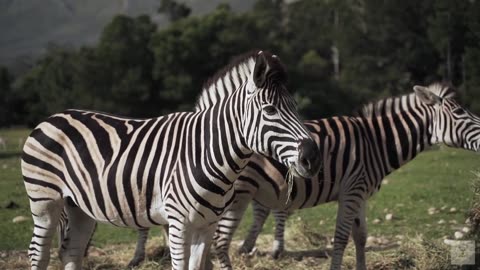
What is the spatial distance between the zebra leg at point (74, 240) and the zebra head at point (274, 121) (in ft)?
7.18

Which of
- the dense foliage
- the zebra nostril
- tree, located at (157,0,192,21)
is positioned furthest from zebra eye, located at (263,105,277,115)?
tree, located at (157,0,192,21)

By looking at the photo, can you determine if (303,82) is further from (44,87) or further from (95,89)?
(44,87)

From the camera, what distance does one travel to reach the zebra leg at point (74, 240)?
5805 millimetres

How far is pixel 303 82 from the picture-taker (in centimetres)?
3606

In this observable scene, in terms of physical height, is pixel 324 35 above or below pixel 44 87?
above

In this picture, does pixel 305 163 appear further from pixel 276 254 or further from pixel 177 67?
pixel 177 67

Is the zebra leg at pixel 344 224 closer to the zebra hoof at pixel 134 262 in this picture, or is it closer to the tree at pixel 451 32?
the zebra hoof at pixel 134 262

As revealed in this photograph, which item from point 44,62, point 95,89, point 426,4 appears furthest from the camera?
point 44,62

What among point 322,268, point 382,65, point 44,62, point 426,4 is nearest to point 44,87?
point 44,62

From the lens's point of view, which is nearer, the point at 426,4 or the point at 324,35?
the point at 426,4

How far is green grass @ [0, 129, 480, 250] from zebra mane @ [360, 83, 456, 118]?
110 centimetres

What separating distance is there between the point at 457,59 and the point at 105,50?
2165cm

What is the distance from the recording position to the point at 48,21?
21.2m

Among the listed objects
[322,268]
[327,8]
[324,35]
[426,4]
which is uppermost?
[327,8]
